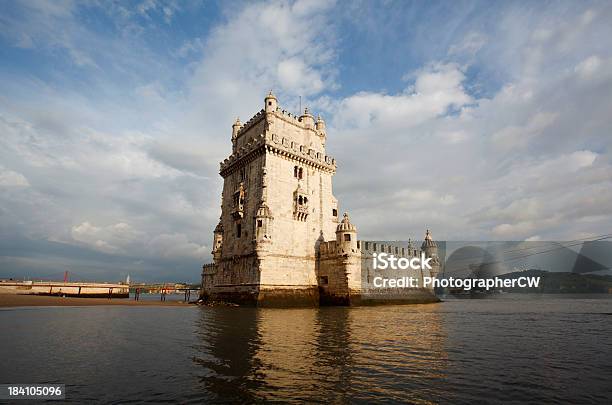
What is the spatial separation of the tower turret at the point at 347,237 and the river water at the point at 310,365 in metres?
20.2

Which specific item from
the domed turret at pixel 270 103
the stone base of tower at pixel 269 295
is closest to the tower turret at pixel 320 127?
the domed turret at pixel 270 103

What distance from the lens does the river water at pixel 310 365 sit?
8.36 metres

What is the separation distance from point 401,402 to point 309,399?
2.04 meters

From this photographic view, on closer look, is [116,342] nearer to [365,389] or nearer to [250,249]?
[365,389]

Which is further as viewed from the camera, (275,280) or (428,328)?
(275,280)

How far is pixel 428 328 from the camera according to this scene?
20750mm

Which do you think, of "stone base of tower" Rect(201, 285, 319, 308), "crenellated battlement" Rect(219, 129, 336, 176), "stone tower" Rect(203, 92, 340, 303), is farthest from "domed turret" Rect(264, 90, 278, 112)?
"stone base of tower" Rect(201, 285, 319, 308)

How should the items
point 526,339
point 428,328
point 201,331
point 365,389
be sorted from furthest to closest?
point 428,328, point 201,331, point 526,339, point 365,389

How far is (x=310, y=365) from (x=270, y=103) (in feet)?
117

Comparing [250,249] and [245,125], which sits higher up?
[245,125]

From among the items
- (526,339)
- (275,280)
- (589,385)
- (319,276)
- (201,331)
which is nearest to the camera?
(589,385)

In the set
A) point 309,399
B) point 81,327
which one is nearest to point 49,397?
point 309,399

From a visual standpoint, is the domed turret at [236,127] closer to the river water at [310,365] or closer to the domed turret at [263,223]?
the domed turret at [263,223]

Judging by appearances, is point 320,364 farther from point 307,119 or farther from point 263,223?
point 307,119
